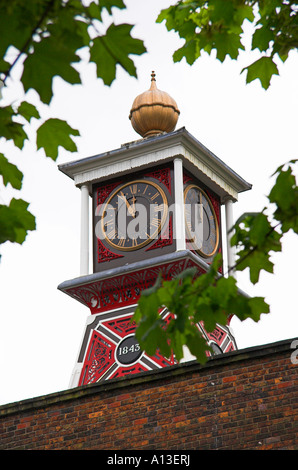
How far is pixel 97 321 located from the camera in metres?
20.2

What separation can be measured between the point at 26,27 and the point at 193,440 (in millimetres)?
7161

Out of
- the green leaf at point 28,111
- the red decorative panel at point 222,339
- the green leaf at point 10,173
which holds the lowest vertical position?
the green leaf at point 10,173

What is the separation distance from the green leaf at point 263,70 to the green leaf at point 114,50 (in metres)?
1.58

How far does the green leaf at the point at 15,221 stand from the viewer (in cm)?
528

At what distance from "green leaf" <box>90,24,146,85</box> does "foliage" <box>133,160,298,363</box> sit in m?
1.06

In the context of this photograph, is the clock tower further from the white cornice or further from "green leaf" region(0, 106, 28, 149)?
"green leaf" region(0, 106, 28, 149)

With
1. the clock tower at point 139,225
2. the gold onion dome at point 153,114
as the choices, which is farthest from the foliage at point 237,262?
the gold onion dome at point 153,114

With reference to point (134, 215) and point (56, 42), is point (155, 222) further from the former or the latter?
point (56, 42)

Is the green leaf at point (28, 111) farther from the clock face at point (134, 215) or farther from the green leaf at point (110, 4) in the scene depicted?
the clock face at point (134, 215)

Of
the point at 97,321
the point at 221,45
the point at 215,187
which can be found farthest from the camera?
the point at 215,187

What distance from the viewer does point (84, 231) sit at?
21141 mm

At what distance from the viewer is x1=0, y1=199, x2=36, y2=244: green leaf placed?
17.3ft
